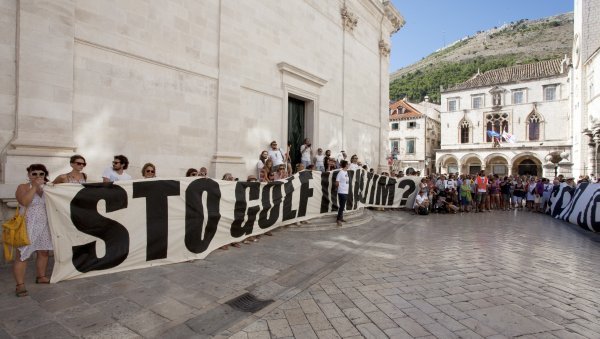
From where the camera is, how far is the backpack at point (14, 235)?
3838 mm

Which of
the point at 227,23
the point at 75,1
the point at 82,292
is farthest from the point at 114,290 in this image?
the point at 227,23

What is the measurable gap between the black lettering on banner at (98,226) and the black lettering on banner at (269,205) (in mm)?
3127

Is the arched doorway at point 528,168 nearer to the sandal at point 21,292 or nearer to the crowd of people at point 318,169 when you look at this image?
the crowd of people at point 318,169

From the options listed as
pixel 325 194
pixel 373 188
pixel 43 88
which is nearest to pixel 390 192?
pixel 373 188

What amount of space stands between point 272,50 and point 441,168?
4215 centimetres

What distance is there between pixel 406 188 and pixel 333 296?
11448mm

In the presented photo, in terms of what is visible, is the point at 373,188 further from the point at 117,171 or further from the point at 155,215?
the point at 117,171

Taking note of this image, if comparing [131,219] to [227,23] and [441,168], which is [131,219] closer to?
[227,23]

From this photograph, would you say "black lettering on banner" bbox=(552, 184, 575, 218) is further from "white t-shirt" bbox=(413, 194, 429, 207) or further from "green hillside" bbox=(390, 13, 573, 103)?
"green hillside" bbox=(390, 13, 573, 103)

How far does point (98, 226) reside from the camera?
468 centimetres

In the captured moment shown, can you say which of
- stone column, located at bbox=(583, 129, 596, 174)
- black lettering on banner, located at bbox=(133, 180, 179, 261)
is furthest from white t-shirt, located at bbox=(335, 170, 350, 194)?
stone column, located at bbox=(583, 129, 596, 174)

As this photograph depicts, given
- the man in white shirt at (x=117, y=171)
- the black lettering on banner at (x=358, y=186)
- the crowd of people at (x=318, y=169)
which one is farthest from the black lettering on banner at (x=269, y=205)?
the black lettering on banner at (x=358, y=186)

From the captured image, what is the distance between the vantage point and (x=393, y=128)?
50031mm

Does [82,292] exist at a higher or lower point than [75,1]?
lower
